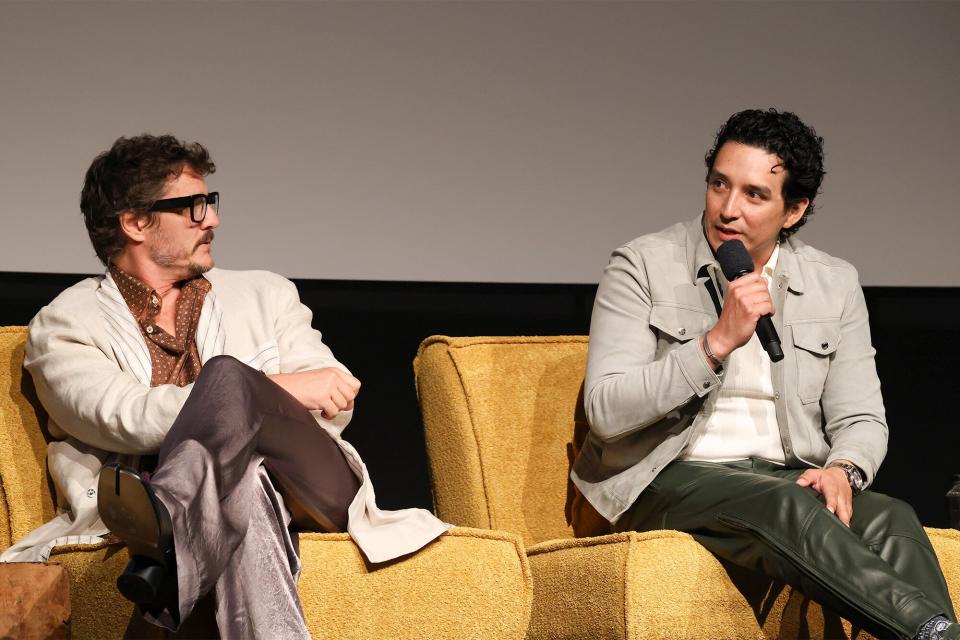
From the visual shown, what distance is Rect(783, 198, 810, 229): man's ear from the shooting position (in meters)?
2.86

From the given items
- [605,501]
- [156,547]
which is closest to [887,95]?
[605,501]

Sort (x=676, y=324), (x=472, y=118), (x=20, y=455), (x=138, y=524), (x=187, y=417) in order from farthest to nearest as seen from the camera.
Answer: (x=472, y=118) < (x=676, y=324) < (x=20, y=455) < (x=187, y=417) < (x=138, y=524)

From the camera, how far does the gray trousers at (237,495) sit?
197cm

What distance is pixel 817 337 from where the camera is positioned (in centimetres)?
282

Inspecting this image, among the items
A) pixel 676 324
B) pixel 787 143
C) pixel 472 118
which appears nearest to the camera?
pixel 676 324

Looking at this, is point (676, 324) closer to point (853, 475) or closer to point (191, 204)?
point (853, 475)

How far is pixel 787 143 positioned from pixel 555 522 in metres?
1.03

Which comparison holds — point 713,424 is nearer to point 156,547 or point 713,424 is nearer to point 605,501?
point 605,501

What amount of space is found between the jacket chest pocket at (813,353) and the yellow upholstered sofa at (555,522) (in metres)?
0.42

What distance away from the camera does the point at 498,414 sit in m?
2.86

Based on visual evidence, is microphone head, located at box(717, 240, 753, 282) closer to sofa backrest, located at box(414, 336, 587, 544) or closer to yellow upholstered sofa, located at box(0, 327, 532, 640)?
sofa backrest, located at box(414, 336, 587, 544)

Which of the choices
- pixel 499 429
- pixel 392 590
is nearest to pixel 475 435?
pixel 499 429

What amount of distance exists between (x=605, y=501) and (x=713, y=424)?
29cm

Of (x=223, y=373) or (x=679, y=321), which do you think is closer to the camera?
(x=223, y=373)
